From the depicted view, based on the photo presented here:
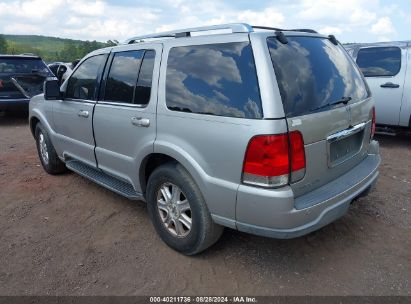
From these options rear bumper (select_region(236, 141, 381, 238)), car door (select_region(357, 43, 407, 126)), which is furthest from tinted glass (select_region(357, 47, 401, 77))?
rear bumper (select_region(236, 141, 381, 238))

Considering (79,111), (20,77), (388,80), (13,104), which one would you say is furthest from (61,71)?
(388,80)

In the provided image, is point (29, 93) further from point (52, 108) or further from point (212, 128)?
point (212, 128)

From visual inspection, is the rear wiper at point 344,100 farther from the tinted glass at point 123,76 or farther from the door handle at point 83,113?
the door handle at point 83,113

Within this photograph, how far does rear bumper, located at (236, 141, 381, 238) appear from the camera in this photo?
8.17 feet

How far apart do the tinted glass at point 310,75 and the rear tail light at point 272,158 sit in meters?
0.20

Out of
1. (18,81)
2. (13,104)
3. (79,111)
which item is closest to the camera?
(79,111)

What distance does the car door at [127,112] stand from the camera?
10.8 ft

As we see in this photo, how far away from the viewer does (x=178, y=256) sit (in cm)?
327

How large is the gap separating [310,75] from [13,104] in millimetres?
8631

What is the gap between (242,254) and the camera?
3264 mm

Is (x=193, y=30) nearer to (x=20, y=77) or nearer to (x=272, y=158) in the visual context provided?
(x=272, y=158)

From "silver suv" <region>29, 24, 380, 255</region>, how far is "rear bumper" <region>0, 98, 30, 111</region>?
657cm

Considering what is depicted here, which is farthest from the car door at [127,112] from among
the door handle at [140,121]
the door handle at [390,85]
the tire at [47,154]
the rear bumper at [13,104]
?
the rear bumper at [13,104]

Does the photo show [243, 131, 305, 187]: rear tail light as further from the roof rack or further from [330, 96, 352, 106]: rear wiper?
the roof rack
